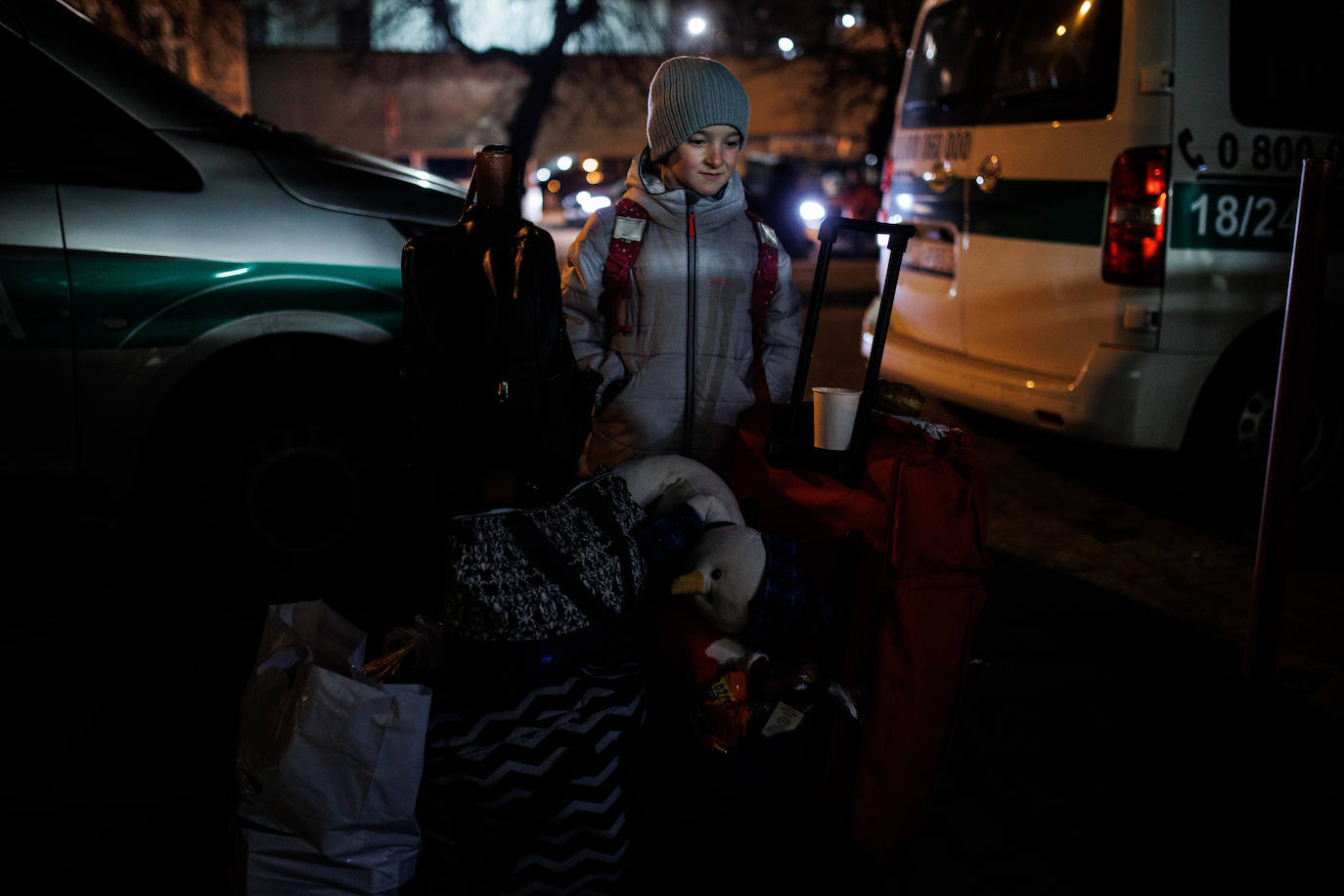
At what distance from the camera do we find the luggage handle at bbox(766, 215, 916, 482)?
2.32m

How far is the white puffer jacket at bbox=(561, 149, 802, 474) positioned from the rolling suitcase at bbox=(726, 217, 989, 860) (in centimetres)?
42

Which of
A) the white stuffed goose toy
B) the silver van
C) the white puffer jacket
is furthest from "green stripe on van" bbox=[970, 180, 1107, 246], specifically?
the white stuffed goose toy

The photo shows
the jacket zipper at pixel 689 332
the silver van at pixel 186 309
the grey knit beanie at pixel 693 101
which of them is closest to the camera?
the grey knit beanie at pixel 693 101

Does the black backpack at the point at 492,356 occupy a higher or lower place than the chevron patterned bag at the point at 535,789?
higher

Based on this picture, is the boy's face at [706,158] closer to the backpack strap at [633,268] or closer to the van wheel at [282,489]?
the backpack strap at [633,268]

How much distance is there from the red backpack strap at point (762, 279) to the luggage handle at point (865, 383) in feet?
0.95

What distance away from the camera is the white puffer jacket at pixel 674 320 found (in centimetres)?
277

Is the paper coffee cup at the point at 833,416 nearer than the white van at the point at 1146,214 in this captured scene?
Yes

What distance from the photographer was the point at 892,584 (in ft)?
7.24

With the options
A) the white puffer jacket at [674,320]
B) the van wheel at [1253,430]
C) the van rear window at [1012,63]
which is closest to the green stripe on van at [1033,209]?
the van rear window at [1012,63]

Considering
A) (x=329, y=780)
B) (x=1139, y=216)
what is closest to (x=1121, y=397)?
(x=1139, y=216)

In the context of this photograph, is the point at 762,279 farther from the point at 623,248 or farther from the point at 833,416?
the point at 833,416

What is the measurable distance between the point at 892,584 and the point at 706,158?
118cm

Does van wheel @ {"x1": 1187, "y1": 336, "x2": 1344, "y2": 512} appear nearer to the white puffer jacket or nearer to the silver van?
the white puffer jacket
